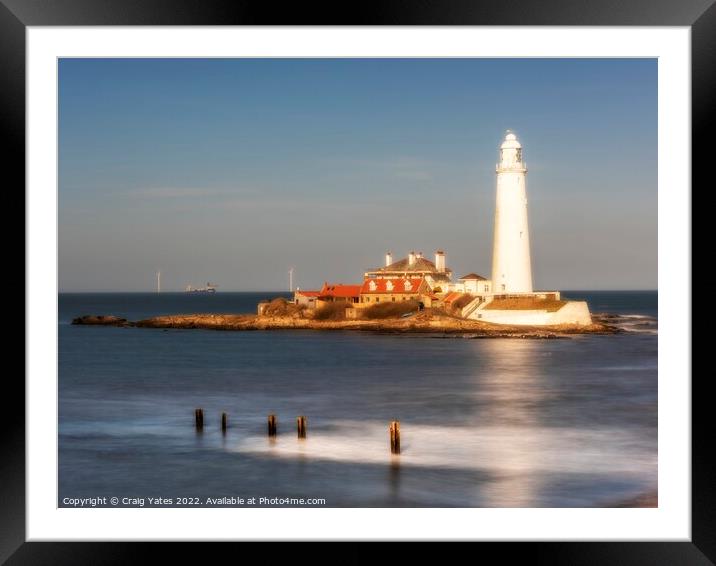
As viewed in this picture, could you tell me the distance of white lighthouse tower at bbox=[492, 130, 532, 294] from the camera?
1717cm

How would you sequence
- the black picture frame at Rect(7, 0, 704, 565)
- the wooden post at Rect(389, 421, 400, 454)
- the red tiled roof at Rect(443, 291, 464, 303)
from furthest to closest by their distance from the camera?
the red tiled roof at Rect(443, 291, 464, 303) < the wooden post at Rect(389, 421, 400, 454) < the black picture frame at Rect(7, 0, 704, 565)

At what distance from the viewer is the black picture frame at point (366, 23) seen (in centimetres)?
313

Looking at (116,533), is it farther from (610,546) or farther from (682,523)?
(682,523)

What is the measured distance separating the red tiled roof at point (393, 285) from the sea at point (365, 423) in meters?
2.97

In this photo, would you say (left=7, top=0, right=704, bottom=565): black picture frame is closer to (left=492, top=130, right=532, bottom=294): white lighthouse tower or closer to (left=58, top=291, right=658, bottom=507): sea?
(left=58, top=291, right=658, bottom=507): sea

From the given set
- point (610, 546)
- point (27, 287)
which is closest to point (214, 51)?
point (27, 287)

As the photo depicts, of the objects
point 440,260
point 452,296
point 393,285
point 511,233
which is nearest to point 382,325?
point 393,285

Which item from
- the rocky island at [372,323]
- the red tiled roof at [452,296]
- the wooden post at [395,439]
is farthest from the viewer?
the red tiled roof at [452,296]

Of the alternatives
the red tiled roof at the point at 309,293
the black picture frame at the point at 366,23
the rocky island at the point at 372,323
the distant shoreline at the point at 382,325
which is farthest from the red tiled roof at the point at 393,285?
the black picture frame at the point at 366,23

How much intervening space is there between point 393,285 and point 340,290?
1767mm

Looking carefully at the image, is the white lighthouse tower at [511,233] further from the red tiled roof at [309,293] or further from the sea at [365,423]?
the red tiled roof at [309,293]

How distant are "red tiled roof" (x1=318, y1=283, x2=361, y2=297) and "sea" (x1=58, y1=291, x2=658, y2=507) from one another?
395cm

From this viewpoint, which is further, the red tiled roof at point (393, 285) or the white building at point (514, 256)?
the red tiled roof at point (393, 285)

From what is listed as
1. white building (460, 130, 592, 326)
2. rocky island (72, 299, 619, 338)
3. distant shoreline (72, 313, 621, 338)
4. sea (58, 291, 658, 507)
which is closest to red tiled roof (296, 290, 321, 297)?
rocky island (72, 299, 619, 338)
